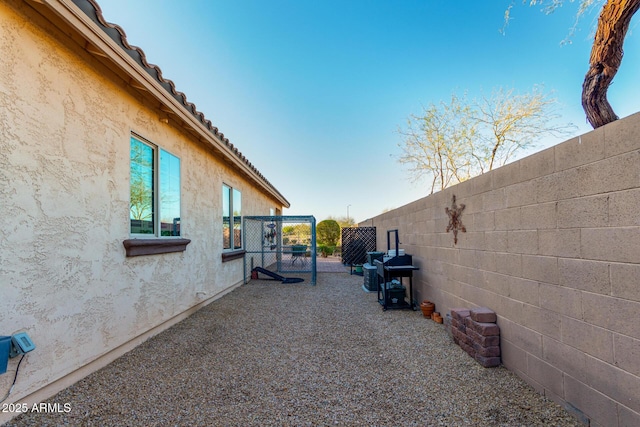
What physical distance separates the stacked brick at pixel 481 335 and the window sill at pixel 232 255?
5.12 m

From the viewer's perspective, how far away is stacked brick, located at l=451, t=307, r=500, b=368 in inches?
123

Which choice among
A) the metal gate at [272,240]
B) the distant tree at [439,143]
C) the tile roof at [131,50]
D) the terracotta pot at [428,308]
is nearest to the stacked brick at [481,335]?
the terracotta pot at [428,308]

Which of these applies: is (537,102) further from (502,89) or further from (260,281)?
(260,281)

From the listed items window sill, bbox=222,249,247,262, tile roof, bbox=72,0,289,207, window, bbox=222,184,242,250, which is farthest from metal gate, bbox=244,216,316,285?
tile roof, bbox=72,0,289,207

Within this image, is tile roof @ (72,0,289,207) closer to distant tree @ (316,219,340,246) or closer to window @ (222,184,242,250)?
window @ (222,184,242,250)

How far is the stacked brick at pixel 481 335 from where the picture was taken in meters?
3.13

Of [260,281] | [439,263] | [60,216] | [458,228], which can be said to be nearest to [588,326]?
[458,228]

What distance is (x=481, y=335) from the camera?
321 cm

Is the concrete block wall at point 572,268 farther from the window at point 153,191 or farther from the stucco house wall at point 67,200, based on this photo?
the window at point 153,191

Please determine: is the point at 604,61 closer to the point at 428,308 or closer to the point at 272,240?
the point at 428,308

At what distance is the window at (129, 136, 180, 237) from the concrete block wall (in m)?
4.33

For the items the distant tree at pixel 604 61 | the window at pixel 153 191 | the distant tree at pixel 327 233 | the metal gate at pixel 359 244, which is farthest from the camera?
the distant tree at pixel 327 233

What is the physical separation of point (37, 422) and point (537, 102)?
14449 mm

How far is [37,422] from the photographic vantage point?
2178 mm
